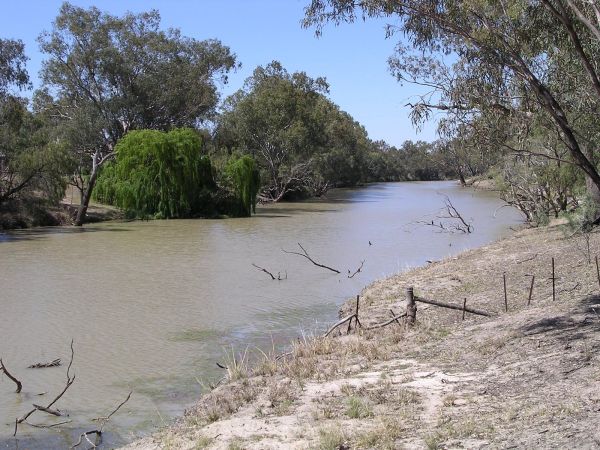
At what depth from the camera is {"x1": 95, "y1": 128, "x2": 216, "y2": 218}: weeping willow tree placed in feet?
107

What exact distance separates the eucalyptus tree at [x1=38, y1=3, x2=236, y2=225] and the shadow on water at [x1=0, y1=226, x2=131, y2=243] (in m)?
12.5

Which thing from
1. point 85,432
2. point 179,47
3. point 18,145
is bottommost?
point 85,432

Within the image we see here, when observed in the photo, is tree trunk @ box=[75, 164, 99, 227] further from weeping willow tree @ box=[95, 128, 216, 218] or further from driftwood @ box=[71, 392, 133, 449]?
driftwood @ box=[71, 392, 133, 449]

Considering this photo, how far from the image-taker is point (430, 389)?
18.9 feet

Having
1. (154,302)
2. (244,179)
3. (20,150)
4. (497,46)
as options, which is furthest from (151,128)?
(497,46)

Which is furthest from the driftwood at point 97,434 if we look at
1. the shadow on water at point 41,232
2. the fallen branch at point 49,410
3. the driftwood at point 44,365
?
the shadow on water at point 41,232

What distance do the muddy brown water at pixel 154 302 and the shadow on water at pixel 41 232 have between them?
0.23 ft

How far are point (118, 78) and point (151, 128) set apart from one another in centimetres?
398

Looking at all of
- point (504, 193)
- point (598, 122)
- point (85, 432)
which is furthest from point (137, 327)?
point (504, 193)

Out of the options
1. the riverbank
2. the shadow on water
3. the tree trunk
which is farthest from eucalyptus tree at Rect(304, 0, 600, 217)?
the tree trunk

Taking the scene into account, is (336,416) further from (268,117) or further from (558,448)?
(268,117)

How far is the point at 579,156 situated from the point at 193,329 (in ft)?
21.3

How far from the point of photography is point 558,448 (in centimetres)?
Answer: 402

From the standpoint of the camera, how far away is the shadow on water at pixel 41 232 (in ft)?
81.5
